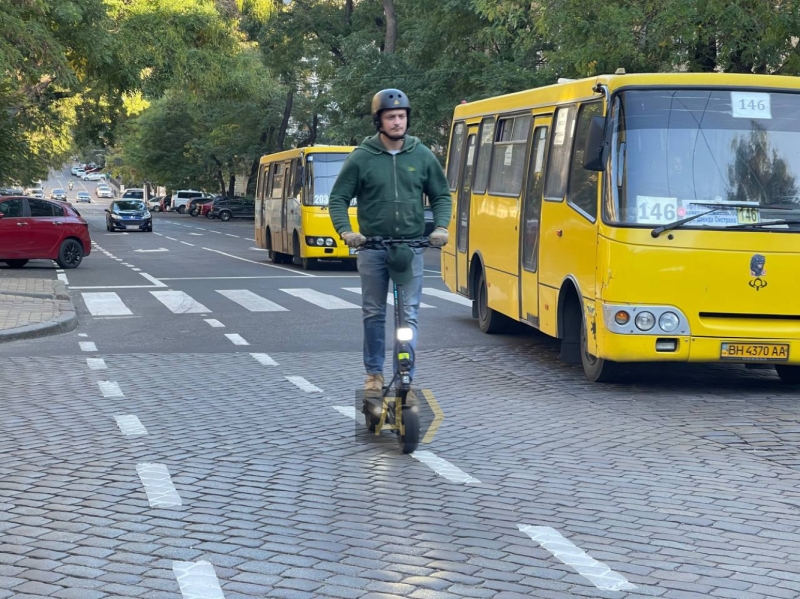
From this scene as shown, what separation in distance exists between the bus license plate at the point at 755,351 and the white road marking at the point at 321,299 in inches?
335

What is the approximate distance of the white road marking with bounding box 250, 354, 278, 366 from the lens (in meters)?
12.0

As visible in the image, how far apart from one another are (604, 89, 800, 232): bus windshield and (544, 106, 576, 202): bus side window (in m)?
1.20

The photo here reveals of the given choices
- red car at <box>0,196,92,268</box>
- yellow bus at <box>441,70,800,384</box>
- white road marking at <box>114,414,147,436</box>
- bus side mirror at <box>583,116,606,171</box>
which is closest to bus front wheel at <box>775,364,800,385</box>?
yellow bus at <box>441,70,800,384</box>

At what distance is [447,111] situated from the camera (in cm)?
3988

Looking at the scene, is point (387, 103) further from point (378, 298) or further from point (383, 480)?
point (383, 480)

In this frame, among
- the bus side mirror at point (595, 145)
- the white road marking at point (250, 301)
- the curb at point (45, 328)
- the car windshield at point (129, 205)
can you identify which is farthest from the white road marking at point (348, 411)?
the car windshield at point (129, 205)

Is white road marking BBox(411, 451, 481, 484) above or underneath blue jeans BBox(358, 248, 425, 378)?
underneath

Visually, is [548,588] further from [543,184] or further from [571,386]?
[543,184]

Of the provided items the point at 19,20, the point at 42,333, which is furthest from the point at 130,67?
the point at 42,333

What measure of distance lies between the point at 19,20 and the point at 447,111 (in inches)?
724

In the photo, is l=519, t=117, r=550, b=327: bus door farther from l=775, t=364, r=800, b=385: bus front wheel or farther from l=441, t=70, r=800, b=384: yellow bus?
l=775, t=364, r=800, b=385: bus front wheel

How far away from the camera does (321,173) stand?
89.7 ft

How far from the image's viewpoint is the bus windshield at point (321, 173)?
2728 cm

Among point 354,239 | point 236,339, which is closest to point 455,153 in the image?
point 236,339
